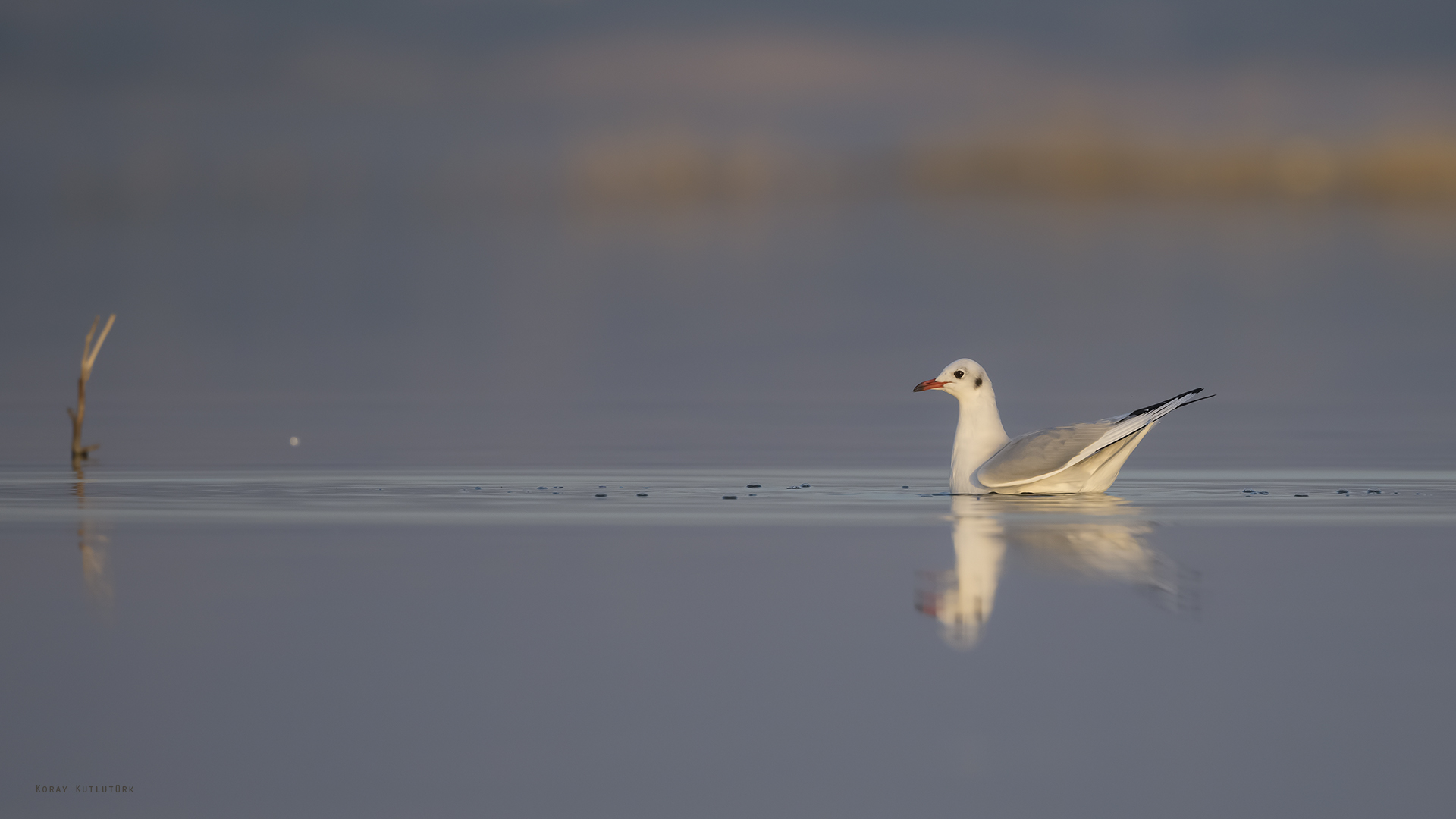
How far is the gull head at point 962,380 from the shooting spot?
52.4ft

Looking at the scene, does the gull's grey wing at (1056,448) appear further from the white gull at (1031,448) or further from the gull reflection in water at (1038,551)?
the gull reflection in water at (1038,551)

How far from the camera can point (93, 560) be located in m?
11.5

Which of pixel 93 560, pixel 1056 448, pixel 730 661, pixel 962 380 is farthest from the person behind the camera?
pixel 962 380

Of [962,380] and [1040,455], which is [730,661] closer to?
[1040,455]

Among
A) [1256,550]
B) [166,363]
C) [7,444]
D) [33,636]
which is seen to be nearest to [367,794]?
[33,636]

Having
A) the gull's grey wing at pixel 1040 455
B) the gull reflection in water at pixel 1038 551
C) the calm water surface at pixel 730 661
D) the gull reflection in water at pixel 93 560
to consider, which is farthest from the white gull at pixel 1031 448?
the gull reflection in water at pixel 93 560

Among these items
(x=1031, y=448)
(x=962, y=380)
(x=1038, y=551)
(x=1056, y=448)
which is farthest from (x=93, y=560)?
(x=962, y=380)

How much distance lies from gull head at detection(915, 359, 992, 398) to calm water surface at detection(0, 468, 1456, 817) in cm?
207

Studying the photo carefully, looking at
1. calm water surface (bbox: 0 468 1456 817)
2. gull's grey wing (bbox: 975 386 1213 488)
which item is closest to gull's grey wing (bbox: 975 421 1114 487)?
gull's grey wing (bbox: 975 386 1213 488)

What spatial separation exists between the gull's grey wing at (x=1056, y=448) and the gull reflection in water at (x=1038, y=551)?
0.58 feet

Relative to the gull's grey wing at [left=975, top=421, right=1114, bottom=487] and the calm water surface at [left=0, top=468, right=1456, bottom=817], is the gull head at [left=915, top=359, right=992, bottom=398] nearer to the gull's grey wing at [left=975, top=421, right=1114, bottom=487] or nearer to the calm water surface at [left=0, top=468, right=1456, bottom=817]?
the gull's grey wing at [left=975, top=421, right=1114, bottom=487]

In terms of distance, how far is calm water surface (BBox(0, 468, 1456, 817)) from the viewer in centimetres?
689

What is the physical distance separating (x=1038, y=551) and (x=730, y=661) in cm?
332

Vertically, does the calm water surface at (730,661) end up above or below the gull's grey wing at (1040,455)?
below
